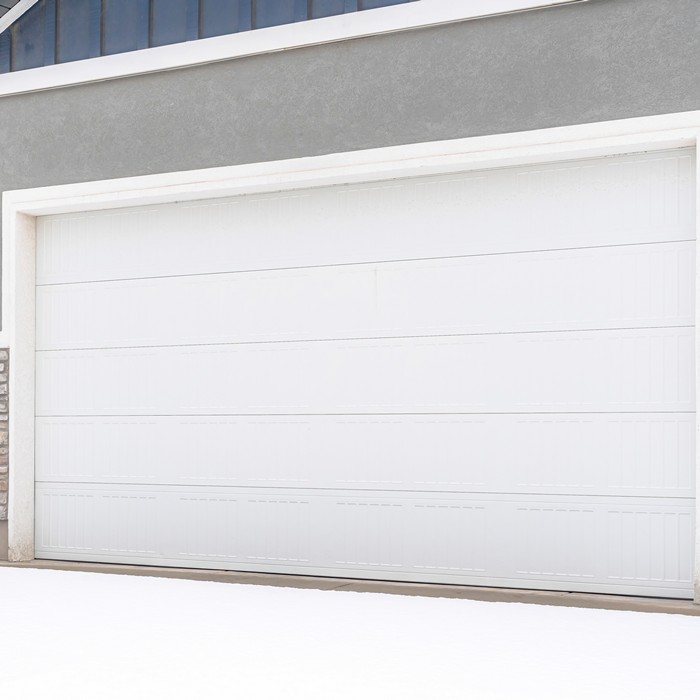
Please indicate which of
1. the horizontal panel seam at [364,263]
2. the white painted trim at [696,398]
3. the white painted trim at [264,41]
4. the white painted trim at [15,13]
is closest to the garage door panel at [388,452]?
the white painted trim at [696,398]

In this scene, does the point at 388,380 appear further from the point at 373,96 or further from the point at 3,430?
the point at 3,430

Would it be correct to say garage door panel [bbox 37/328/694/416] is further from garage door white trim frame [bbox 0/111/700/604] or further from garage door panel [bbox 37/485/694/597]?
garage door panel [bbox 37/485/694/597]

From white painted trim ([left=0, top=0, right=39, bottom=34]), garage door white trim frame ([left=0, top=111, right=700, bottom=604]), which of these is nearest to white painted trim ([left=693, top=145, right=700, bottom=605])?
garage door white trim frame ([left=0, top=111, right=700, bottom=604])

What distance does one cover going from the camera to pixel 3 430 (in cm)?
854

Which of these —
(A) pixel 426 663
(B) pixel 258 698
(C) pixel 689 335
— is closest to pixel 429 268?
(C) pixel 689 335

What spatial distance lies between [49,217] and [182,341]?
5.28 feet

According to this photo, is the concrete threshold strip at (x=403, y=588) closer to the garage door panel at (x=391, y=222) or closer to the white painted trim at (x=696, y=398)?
the white painted trim at (x=696, y=398)

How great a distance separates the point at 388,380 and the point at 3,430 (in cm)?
317

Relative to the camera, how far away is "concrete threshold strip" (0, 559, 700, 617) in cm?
641

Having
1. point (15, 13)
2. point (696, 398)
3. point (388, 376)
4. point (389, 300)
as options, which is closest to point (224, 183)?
point (389, 300)

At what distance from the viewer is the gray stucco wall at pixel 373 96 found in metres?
6.54

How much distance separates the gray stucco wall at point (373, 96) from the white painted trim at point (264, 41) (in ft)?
0.22

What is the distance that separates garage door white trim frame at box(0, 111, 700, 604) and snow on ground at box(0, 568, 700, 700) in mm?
1326

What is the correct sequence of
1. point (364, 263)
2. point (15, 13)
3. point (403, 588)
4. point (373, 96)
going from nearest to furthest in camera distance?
1. point (403, 588)
2. point (373, 96)
3. point (364, 263)
4. point (15, 13)
